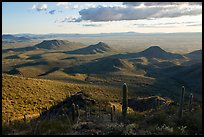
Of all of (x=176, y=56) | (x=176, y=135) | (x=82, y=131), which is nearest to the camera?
(x=176, y=135)

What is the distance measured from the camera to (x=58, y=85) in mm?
51719

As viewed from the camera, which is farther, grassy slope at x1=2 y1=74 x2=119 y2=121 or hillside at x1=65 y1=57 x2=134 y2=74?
hillside at x1=65 y1=57 x2=134 y2=74

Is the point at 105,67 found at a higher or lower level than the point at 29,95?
lower

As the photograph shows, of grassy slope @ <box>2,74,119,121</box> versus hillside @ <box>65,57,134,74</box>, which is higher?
grassy slope @ <box>2,74,119,121</box>

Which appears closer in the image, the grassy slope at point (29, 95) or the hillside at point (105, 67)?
the grassy slope at point (29, 95)

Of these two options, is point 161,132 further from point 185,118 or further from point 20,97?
point 20,97

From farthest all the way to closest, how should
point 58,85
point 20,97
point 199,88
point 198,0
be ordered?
point 199,88 → point 58,85 → point 20,97 → point 198,0

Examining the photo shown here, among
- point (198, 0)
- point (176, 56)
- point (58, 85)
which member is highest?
point (198, 0)

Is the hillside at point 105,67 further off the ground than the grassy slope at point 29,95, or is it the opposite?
the grassy slope at point 29,95

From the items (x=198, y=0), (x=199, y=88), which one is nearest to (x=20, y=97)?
(x=198, y=0)

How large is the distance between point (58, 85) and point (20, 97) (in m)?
14.9

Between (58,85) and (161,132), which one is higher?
(161,132)

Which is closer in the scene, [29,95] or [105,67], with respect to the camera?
[29,95]

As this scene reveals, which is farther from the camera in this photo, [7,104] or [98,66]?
[98,66]
